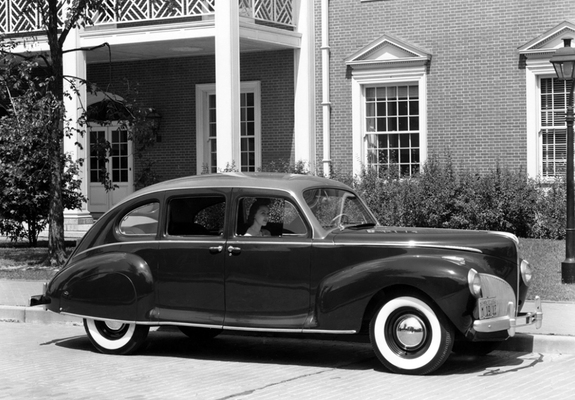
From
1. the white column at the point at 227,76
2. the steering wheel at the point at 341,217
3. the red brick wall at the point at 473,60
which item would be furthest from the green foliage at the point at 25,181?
the steering wheel at the point at 341,217

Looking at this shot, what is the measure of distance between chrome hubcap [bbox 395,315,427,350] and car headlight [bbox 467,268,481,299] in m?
0.50

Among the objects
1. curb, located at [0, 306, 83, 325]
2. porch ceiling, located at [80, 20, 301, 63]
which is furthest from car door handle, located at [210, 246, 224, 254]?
porch ceiling, located at [80, 20, 301, 63]

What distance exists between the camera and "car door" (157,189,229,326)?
8109 mm

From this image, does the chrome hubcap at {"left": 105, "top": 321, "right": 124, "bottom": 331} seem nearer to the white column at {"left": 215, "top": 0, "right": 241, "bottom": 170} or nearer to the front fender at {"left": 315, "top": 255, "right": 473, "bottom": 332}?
the front fender at {"left": 315, "top": 255, "right": 473, "bottom": 332}

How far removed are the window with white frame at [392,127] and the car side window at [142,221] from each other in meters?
11.9

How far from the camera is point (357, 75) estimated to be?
2069 cm

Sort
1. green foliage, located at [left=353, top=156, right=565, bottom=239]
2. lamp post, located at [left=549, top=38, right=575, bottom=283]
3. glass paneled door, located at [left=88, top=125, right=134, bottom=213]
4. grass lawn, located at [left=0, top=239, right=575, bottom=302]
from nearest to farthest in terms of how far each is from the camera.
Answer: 1. grass lawn, located at [left=0, top=239, right=575, bottom=302]
2. lamp post, located at [left=549, top=38, right=575, bottom=283]
3. green foliage, located at [left=353, top=156, right=565, bottom=239]
4. glass paneled door, located at [left=88, top=125, right=134, bottom=213]

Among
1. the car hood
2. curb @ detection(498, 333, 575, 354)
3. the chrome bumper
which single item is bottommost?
curb @ detection(498, 333, 575, 354)

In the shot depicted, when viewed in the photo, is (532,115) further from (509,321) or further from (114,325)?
(114,325)

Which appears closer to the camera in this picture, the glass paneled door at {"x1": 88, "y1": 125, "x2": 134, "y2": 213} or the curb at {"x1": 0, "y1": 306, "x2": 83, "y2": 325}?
the curb at {"x1": 0, "y1": 306, "x2": 83, "y2": 325}

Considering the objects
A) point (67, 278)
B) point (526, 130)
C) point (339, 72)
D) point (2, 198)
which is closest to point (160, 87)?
point (339, 72)

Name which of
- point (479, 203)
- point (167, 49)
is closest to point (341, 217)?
point (479, 203)

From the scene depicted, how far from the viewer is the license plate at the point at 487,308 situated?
7.25 m

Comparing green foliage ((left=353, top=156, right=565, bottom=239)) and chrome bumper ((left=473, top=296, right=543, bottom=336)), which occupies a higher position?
green foliage ((left=353, top=156, right=565, bottom=239))
